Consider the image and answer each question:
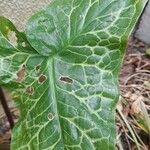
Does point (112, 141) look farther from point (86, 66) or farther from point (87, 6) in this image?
point (87, 6)

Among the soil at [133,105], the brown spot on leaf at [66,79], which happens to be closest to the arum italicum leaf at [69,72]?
the brown spot on leaf at [66,79]

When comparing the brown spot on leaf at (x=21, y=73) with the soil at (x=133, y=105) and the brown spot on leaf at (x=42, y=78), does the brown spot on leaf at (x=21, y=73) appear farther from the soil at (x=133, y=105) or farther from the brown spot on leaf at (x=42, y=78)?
the soil at (x=133, y=105)

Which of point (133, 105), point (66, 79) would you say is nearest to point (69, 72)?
point (66, 79)

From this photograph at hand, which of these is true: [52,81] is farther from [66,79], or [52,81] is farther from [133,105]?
[133,105]

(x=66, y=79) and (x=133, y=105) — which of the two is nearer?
(x=66, y=79)

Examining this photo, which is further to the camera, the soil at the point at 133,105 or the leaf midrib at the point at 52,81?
the soil at the point at 133,105

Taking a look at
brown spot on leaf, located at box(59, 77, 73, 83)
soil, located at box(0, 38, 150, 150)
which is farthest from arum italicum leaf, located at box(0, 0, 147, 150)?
soil, located at box(0, 38, 150, 150)

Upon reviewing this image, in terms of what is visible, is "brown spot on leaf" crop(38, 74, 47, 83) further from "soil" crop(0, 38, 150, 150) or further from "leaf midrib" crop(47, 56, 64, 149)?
"soil" crop(0, 38, 150, 150)
